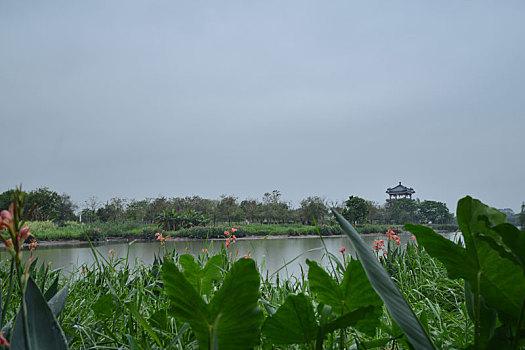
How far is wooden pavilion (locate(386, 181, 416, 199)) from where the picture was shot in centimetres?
2067

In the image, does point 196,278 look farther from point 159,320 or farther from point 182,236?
point 182,236

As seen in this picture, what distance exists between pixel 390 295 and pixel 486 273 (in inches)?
3.2

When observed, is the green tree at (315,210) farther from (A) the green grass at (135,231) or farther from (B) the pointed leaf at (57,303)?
(B) the pointed leaf at (57,303)

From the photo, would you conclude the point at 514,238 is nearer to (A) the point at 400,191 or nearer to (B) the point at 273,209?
(B) the point at 273,209

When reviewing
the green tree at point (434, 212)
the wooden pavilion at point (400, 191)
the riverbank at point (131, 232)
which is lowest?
the riverbank at point (131, 232)

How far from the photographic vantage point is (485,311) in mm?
224

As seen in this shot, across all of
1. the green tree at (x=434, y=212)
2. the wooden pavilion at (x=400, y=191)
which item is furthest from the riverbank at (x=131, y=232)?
the wooden pavilion at (x=400, y=191)

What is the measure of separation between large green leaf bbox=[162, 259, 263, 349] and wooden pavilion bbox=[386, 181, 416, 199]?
22401 millimetres

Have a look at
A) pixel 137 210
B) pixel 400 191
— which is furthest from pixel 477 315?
pixel 400 191

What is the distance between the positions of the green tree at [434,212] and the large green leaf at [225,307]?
1097 cm

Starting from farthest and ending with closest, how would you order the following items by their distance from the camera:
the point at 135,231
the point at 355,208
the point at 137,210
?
the point at 137,210 < the point at 135,231 < the point at 355,208

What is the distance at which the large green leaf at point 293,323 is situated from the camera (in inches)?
8.1

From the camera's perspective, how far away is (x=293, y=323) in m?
0.21

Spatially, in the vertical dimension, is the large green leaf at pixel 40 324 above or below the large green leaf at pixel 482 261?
below
